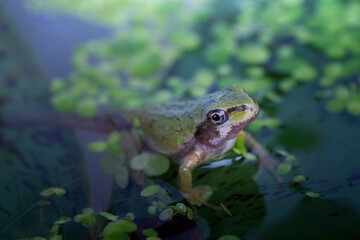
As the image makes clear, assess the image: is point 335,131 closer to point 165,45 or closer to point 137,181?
point 137,181

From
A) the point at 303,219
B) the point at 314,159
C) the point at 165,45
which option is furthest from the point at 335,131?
the point at 165,45

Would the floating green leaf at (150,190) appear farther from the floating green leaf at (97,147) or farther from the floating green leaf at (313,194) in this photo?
the floating green leaf at (313,194)

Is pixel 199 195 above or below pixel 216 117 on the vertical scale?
below

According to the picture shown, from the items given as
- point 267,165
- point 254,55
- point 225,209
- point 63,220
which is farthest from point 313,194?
point 254,55

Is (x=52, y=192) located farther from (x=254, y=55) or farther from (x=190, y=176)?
(x=254, y=55)

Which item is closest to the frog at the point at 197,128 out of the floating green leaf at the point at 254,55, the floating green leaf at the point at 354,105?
the floating green leaf at the point at 354,105

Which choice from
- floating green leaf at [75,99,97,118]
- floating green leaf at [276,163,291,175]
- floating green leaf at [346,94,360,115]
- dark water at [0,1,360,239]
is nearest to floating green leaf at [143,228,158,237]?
dark water at [0,1,360,239]

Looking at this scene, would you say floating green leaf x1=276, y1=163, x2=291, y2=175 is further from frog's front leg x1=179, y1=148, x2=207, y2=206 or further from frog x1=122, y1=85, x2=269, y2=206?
frog's front leg x1=179, y1=148, x2=207, y2=206
